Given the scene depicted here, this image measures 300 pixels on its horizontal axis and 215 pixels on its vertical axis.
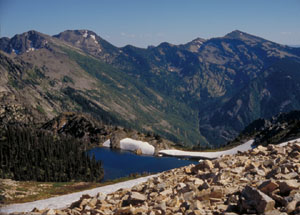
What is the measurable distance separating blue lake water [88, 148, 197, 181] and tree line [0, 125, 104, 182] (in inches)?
374

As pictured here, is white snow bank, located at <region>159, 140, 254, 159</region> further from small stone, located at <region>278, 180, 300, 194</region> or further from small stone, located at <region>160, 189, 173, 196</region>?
small stone, located at <region>278, 180, 300, 194</region>

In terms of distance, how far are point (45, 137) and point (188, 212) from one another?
11806cm

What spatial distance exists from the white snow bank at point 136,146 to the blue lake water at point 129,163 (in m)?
6.16

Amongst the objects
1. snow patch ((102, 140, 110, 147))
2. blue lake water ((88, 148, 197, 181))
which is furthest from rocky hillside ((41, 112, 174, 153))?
blue lake water ((88, 148, 197, 181))

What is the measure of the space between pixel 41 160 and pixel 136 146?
69538mm

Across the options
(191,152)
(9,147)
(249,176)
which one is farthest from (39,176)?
(249,176)

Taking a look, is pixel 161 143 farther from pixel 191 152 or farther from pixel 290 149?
pixel 290 149

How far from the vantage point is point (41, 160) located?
113 metres

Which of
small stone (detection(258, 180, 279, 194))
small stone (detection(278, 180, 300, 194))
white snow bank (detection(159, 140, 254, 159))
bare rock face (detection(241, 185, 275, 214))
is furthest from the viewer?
white snow bank (detection(159, 140, 254, 159))

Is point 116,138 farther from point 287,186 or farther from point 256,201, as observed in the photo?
point 256,201

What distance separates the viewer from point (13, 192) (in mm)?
71625

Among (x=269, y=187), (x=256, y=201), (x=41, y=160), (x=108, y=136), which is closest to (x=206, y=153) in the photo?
(x=108, y=136)

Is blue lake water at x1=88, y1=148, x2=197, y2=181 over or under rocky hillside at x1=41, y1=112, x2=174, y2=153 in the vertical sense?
under

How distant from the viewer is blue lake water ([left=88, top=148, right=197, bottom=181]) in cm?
13112
